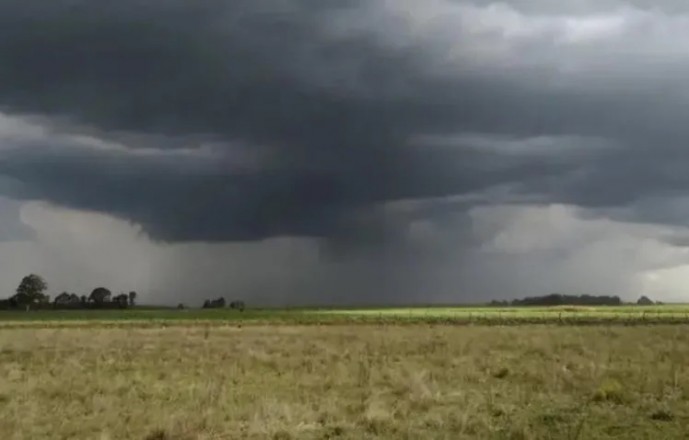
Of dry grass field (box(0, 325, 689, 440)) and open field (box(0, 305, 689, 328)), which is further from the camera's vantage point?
open field (box(0, 305, 689, 328))

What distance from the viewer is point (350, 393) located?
24172 mm

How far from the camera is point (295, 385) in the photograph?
86.4 feet

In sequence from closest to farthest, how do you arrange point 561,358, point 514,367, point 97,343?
point 514,367 < point 561,358 < point 97,343

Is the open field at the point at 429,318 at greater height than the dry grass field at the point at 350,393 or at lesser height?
greater

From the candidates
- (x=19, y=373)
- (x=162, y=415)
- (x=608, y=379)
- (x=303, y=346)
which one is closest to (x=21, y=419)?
(x=162, y=415)

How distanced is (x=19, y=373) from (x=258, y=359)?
986cm

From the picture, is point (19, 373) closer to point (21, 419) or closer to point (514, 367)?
point (21, 419)

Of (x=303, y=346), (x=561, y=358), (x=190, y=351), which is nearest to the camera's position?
(x=561, y=358)

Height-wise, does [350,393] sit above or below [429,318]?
below

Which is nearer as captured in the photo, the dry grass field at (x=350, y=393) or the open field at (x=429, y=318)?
the dry grass field at (x=350, y=393)

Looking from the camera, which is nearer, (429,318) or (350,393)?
(350,393)

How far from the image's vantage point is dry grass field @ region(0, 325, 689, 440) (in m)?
17.2

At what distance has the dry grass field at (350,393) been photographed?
17234 millimetres

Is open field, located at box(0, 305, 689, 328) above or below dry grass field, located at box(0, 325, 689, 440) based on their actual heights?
above
